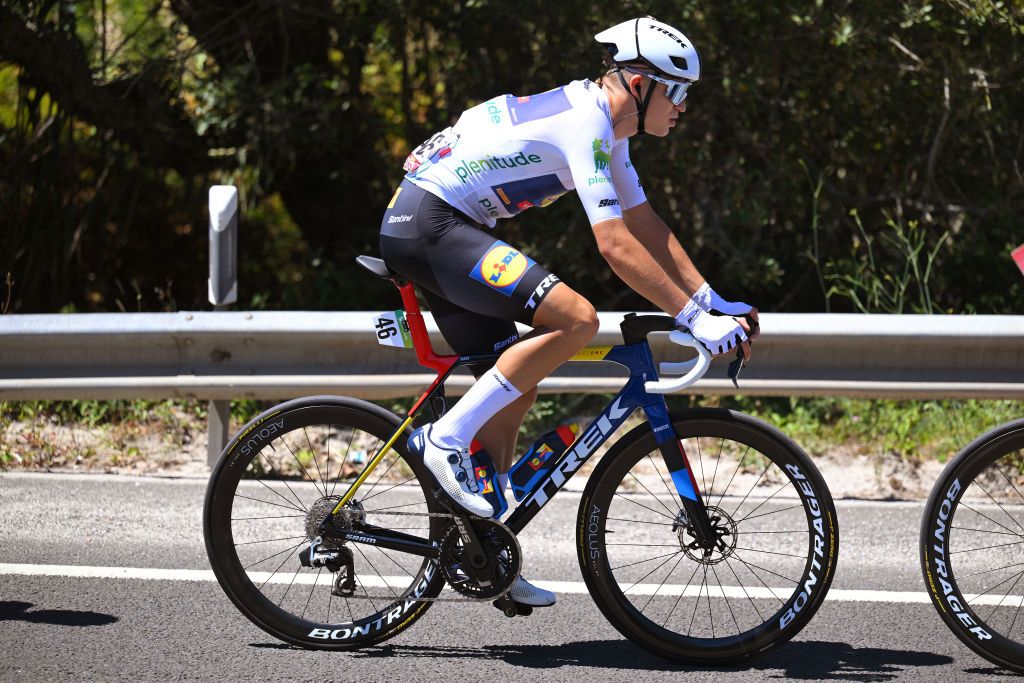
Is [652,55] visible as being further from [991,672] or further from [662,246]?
[991,672]

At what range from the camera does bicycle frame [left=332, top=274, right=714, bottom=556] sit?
392 cm

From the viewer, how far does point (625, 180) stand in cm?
403

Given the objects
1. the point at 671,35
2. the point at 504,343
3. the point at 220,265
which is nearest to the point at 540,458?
the point at 504,343

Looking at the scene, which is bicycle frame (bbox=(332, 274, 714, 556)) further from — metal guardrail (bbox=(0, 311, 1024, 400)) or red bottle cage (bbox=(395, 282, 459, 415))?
metal guardrail (bbox=(0, 311, 1024, 400))

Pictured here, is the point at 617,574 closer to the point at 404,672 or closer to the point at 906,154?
the point at 404,672

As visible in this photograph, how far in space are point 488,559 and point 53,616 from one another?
5.20 ft

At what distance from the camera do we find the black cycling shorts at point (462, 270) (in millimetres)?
3824

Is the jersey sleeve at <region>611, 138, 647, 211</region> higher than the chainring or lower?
higher

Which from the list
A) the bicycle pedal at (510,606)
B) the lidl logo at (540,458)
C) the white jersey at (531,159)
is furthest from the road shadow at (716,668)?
the white jersey at (531,159)

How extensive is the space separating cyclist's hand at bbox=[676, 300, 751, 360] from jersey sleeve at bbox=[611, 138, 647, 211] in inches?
19.8

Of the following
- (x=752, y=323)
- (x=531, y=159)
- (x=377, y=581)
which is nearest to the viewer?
(x=752, y=323)

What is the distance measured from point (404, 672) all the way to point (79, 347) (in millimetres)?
2757

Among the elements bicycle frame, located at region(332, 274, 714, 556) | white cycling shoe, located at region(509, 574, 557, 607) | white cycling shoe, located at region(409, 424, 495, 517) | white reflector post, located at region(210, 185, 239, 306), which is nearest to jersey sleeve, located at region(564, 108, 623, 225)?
bicycle frame, located at region(332, 274, 714, 556)

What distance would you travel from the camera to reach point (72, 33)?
795 cm
